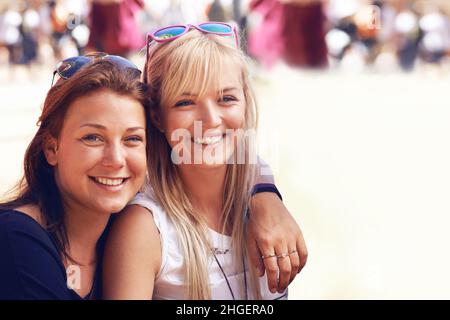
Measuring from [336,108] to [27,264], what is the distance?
7.09ft

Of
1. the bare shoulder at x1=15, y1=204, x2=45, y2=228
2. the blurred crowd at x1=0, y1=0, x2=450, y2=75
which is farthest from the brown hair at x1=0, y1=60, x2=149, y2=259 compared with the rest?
the blurred crowd at x1=0, y1=0, x2=450, y2=75

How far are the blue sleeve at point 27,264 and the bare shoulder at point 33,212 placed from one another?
4 centimetres

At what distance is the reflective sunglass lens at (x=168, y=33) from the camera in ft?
4.04

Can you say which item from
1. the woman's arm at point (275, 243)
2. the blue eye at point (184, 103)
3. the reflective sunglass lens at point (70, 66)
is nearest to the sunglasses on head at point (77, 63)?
the reflective sunglass lens at point (70, 66)

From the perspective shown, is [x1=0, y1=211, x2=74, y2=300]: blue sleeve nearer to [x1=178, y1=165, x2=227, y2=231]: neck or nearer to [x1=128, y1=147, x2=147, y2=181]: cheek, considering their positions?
[x1=128, y1=147, x2=147, y2=181]: cheek

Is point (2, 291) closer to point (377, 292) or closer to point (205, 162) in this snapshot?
point (205, 162)

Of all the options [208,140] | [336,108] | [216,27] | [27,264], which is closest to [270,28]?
[336,108]

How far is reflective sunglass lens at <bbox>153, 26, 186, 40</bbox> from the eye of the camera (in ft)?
4.04

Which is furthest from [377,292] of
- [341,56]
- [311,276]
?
[341,56]

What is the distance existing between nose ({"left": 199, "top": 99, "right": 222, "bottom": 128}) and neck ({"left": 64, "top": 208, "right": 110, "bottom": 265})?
9.4 inches

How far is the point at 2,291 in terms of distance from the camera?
1.12 meters

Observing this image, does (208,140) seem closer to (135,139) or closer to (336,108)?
(135,139)

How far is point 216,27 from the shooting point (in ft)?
4.14
